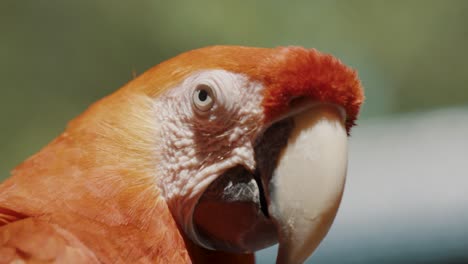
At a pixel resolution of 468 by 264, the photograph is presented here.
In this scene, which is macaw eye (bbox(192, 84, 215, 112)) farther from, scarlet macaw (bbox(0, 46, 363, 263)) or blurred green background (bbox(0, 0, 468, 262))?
blurred green background (bbox(0, 0, 468, 262))

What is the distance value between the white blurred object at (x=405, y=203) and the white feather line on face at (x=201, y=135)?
42.9 inches

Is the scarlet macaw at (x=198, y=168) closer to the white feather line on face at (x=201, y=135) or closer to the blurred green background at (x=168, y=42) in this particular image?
the white feather line on face at (x=201, y=135)

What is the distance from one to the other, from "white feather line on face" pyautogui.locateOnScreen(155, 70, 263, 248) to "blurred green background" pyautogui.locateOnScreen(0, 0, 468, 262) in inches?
91.9

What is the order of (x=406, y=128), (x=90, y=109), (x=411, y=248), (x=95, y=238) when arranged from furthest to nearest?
(x=406, y=128), (x=411, y=248), (x=90, y=109), (x=95, y=238)

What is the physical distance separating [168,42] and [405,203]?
5.88 ft

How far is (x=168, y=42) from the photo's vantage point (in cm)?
380

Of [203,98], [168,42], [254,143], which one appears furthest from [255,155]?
[168,42]

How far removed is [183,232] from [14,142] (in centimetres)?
275

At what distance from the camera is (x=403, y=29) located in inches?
167

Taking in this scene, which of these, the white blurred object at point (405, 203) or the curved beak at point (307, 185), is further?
the white blurred object at point (405, 203)

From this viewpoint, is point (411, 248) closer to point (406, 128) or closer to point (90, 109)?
point (406, 128)

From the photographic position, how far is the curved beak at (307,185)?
103 centimetres

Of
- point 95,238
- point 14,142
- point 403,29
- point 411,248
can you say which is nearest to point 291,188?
point 95,238

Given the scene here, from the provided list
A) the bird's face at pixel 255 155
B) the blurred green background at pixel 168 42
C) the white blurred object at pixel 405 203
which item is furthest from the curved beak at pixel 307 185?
the blurred green background at pixel 168 42
